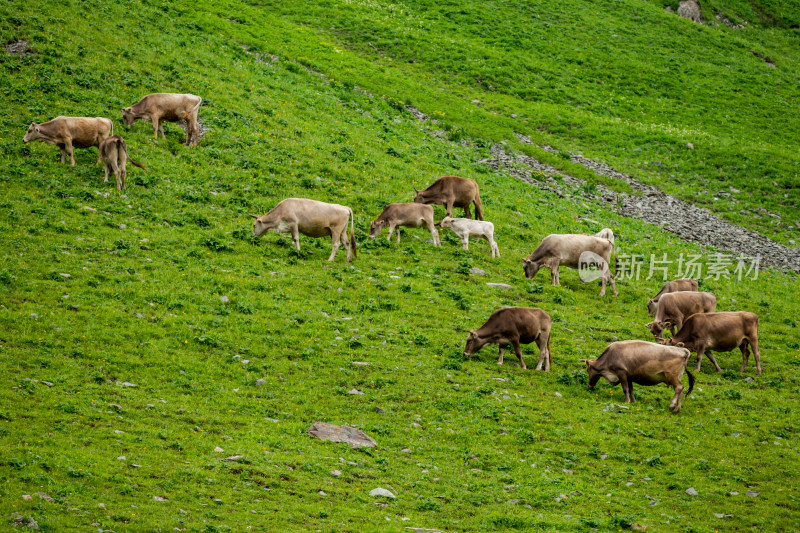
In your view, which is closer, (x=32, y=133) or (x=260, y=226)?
(x=260, y=226)

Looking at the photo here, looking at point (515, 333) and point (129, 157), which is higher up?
point (129, 157)

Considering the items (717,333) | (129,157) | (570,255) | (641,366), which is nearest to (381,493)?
(641,366)

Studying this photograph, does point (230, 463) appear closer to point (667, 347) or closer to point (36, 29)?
point (667, 347)

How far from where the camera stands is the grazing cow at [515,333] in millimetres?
20078

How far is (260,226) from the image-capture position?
2441 cm

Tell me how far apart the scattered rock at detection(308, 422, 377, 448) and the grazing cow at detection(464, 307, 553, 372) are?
5811mm

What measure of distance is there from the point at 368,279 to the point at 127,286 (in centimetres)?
801

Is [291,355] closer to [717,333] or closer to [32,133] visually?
[717,333]

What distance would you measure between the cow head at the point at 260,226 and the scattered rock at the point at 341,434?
10.7 m

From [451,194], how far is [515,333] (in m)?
11.2

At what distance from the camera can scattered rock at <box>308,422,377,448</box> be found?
14930 mm

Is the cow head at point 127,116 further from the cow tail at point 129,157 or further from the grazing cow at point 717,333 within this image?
the grazing cow at point 717,333

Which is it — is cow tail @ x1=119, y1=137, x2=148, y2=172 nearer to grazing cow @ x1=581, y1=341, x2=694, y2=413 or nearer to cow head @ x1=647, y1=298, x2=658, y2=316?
grazing cow @ x1=581, y1=341, x2=694, y2=413

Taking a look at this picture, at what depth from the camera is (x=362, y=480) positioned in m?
13.5
